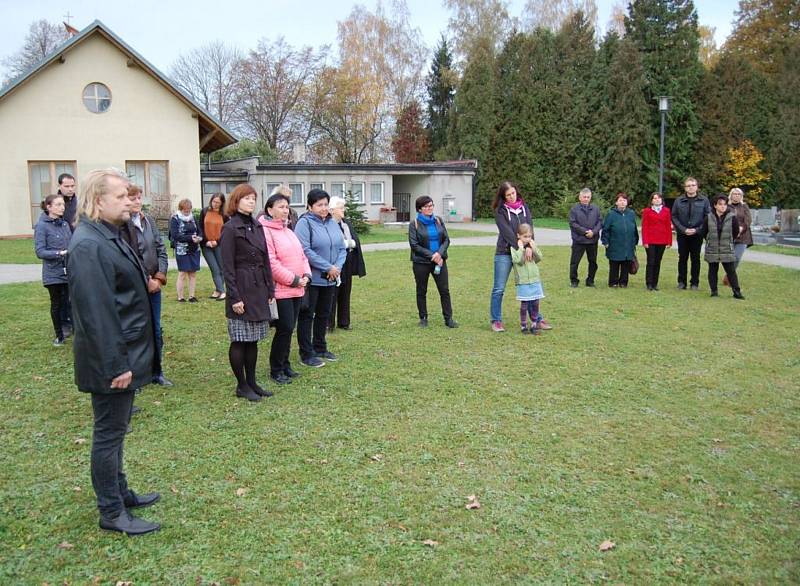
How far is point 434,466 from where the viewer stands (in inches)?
194

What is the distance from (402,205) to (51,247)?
32.0 meters

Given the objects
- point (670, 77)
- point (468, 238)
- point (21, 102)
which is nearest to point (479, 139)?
point (670, 77)

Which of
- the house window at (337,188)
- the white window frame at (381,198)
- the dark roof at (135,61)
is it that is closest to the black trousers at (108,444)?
the dark roof at (135,61)

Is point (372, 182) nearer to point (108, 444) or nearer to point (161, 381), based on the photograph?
point (161, 381)

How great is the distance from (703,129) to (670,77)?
3506mm

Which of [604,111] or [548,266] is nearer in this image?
[548,266]

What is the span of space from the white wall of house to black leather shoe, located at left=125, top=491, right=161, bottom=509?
75.5ft

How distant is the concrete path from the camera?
15.0m

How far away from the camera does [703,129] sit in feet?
127

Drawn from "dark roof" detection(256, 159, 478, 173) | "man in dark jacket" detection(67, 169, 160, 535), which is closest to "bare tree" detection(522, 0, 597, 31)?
"dark roof" detection(256, 159, 478, 173)

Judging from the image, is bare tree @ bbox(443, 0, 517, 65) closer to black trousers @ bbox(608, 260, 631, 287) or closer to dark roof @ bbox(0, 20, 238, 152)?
dark roof @ bbox(0, 20, 238, 152)

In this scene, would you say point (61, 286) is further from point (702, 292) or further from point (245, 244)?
point (702, 292)

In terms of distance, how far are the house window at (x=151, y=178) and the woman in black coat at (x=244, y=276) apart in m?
21.3

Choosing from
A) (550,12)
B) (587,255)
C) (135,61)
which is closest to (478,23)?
→ (550,12)
